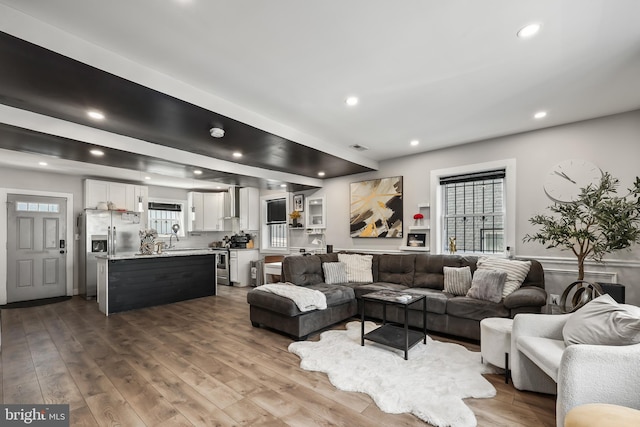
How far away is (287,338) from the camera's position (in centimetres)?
367

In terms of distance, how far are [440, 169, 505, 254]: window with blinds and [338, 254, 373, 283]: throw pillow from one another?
1293mm

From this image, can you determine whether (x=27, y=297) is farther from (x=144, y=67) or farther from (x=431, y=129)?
(x=431, y=129)

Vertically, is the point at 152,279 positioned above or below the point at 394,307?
above

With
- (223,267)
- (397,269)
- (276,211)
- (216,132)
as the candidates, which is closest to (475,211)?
(397,269)

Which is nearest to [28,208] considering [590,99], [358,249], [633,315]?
[358,249]

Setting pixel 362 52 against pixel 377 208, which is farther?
pixel 377 208

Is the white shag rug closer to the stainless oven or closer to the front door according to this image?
the stainless oven

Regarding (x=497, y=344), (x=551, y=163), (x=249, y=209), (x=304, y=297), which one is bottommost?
(x=497, y=344)

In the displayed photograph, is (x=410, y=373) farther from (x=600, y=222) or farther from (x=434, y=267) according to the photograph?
(x=600, y=222)

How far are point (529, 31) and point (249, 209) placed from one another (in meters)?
6.53

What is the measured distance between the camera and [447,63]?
250 cm

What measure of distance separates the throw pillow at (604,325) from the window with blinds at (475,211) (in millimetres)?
2389

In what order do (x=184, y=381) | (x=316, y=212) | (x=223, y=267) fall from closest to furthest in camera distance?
(x=184, y=381) < (x=316, y=212) < (x=223, y=267)

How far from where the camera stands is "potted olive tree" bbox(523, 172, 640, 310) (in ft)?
9.89
